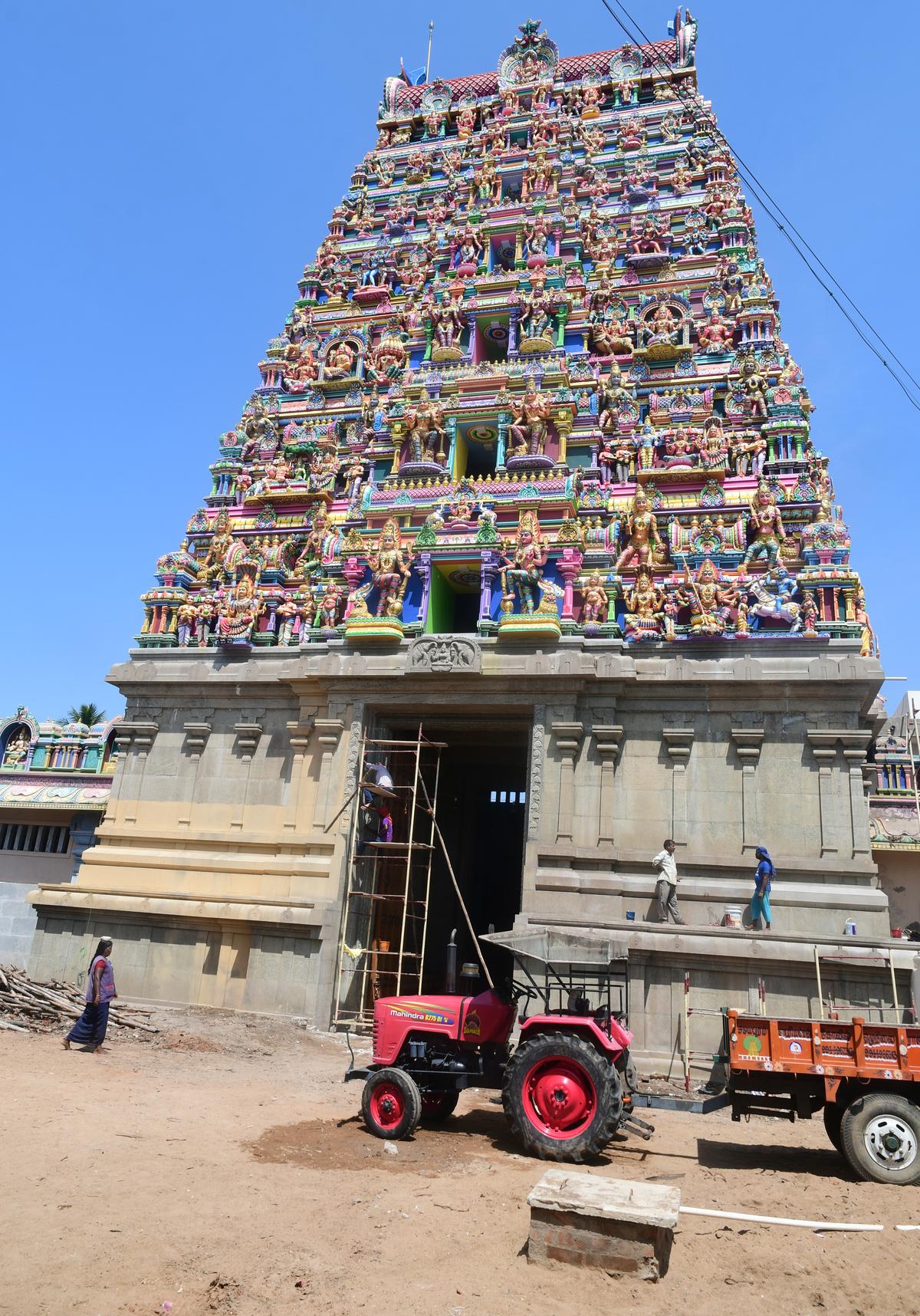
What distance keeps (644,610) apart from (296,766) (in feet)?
29.7

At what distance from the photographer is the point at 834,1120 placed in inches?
412

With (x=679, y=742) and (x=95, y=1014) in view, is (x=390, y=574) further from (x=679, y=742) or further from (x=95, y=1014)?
(x=95, y=1014)

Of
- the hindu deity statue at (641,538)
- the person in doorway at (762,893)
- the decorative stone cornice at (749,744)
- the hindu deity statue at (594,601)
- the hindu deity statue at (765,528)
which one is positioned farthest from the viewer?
the hindu deity statue at (641,538)

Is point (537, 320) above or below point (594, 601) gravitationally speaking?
above

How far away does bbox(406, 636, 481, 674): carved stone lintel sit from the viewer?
20.1m

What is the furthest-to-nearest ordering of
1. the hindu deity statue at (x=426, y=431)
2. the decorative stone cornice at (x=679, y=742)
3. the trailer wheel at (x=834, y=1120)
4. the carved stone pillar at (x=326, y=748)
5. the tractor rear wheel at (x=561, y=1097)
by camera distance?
the hindu deity statue at (x=426, y=431), the carved stone pillar at (x=326, y=748), the decorative stone cornice at (x=679, y=742), the trailer wheel at (x=834, y=1120), the tractor rear wheel at (x=561, y=1097)

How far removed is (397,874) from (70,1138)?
12.5 meters

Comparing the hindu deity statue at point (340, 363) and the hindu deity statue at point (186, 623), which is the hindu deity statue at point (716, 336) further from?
the hindu deity statue at point (186, 623)

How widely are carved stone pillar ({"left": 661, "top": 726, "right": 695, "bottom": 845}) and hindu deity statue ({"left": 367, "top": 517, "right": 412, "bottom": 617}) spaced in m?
7.28

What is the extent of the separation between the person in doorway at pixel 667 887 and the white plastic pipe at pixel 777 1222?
957 cm

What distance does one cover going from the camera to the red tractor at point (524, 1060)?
999 cm

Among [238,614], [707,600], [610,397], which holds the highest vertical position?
[610,397]

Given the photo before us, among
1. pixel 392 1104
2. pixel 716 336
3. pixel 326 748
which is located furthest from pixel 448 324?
pixel 392 1104

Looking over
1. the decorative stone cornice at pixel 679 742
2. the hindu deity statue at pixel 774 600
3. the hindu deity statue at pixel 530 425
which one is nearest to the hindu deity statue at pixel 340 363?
the hindu deity statue at pixel 530 425
